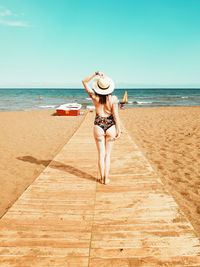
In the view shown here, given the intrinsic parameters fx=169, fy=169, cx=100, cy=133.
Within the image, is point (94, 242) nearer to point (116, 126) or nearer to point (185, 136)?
point (116, 126)

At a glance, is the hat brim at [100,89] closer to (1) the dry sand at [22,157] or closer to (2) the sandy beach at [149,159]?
(2) the sandy beach at [149,159]

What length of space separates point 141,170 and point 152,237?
2.16 meters

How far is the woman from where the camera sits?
9.46ft

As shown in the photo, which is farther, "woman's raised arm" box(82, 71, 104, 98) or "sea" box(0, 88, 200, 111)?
"sea" box(0, 88, 200, 111)

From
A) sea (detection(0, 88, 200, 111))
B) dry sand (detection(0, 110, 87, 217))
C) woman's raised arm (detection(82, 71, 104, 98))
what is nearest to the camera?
woman's raised arm (detection(82, 71, 104, 98))

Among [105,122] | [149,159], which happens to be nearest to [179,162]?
[149,159]

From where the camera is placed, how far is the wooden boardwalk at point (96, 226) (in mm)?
1984

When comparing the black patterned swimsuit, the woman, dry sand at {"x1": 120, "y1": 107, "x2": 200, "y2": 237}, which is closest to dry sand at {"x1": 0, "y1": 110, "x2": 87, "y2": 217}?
the woman

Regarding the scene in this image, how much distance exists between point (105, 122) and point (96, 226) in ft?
5.61

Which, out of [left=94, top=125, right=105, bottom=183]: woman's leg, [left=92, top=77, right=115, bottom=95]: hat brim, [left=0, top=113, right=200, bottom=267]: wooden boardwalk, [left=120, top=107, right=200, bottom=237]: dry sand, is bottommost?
[left=120, top=107, right=200, bottom=237]: dry sand

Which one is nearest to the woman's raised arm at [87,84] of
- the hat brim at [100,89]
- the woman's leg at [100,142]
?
the hat brim at [100,89]

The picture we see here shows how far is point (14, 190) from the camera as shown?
4395mm

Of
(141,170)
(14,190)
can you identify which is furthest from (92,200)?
(14,190)

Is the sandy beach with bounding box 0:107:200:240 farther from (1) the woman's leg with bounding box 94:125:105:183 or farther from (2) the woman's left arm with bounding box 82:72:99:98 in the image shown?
(2) the woman's left arm with bounding box 82:72:99:98
